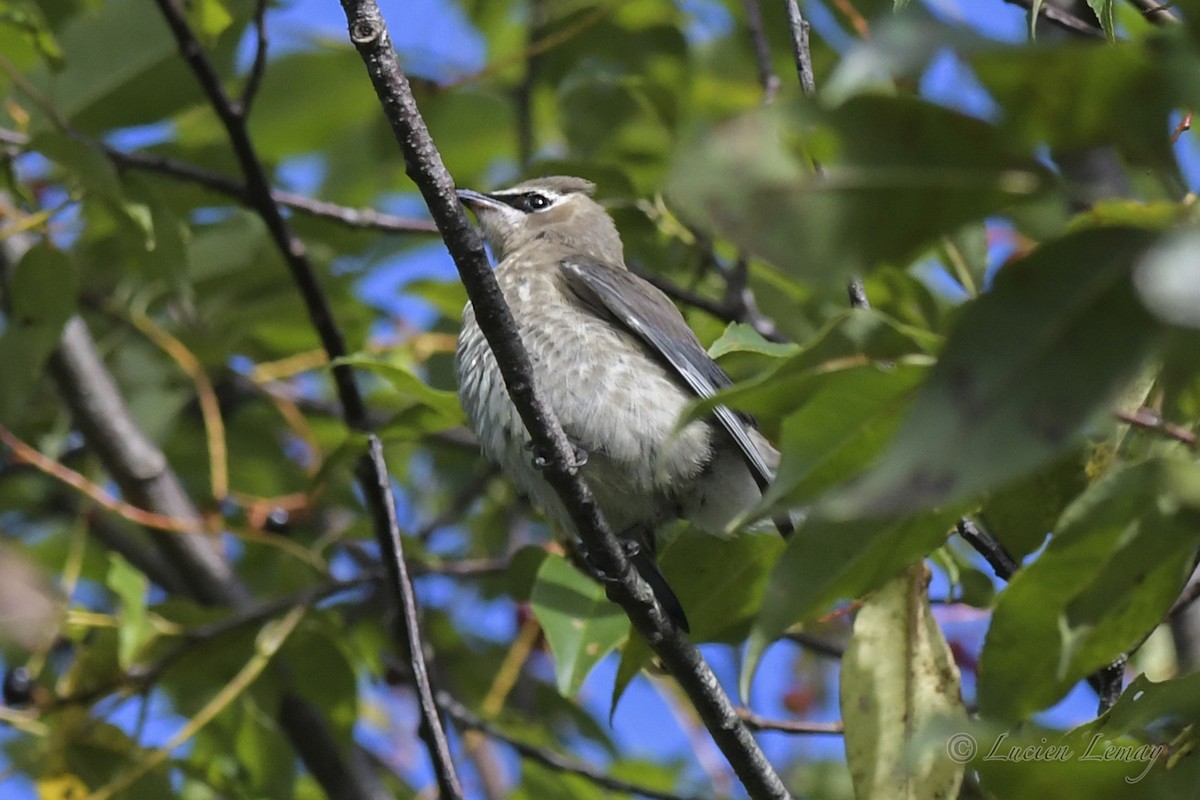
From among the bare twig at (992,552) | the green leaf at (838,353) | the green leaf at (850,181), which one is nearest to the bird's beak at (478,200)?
the bare twig at (992,552)

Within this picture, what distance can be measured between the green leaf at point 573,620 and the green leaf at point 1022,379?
2.08m

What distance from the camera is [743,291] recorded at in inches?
192

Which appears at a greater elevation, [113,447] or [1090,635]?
[1090,635]

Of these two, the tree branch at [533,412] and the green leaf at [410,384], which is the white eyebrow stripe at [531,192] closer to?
the green leaf at [410,384]

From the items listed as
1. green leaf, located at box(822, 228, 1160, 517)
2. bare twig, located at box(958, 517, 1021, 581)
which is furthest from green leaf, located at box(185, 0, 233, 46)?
green leaf, located at box(822, 228, 1160, 517)

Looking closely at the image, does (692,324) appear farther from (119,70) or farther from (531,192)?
(119,70)

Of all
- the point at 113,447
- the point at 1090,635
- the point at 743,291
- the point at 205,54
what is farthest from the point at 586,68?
the point at 1090,635

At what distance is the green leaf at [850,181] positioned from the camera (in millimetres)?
1337

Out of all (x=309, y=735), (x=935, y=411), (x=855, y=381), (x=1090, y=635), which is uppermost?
(x=935, y=411)

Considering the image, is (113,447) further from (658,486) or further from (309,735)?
(658,486)

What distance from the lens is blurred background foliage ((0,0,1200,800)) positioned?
1.35 meters

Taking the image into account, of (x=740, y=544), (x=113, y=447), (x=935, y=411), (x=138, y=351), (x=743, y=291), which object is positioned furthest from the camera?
(x=138, y=351)

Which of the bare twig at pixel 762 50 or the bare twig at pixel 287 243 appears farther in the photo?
the bare twig at pixel 762 50

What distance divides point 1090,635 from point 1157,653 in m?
2.17
